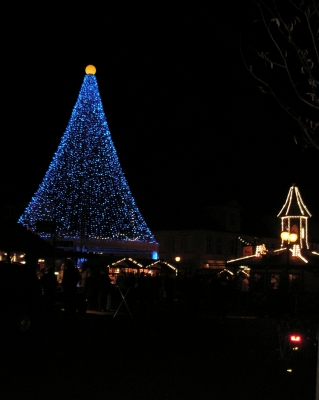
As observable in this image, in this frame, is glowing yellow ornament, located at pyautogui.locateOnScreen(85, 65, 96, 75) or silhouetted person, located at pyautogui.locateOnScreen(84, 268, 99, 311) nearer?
silhouetted person, located at pyautogui.locateOnScreen(84, 268, 99, 311)

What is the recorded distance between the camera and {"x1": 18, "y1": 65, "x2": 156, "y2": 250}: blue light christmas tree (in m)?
38.8

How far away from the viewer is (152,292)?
3512 cm

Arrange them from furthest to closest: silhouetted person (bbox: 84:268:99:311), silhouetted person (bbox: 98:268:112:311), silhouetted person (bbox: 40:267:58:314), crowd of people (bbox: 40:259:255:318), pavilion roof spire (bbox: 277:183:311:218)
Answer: pavilion roof spire (bbox: 277:183:311:218) < silhouetted person (bbox: 98:268:112:311) < silhouetted person (bbox: 84:268:99:311) < crowd of people (bbox: 40:259:255:318) < silhouetted person (bbox: 40:267:58:314)

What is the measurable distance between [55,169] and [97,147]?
258 centimetres

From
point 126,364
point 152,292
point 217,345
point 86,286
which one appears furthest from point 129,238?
point 126,364

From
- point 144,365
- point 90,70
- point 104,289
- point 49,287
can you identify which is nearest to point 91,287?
point 104,289

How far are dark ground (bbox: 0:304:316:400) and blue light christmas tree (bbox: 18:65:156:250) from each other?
1903 cm

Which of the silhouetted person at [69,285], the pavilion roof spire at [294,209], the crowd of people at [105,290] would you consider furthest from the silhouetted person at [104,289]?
the pavilion roof spire at [294,209]

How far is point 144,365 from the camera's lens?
13.0m

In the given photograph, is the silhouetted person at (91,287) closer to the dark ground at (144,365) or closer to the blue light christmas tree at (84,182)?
the dark ground at (144,365)

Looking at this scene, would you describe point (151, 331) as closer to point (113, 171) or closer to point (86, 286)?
point (86, 286)

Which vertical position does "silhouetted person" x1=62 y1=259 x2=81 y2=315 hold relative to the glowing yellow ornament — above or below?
below

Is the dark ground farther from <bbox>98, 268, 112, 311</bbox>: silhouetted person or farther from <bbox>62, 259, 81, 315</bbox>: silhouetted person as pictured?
<bbox>98, 268, 112, 311</bbox>: silhouetted person

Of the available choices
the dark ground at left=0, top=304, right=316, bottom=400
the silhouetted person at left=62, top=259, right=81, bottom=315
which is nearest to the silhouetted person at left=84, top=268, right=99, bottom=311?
the silhouetted person at left=62, top=259, right=81, bottom=315
